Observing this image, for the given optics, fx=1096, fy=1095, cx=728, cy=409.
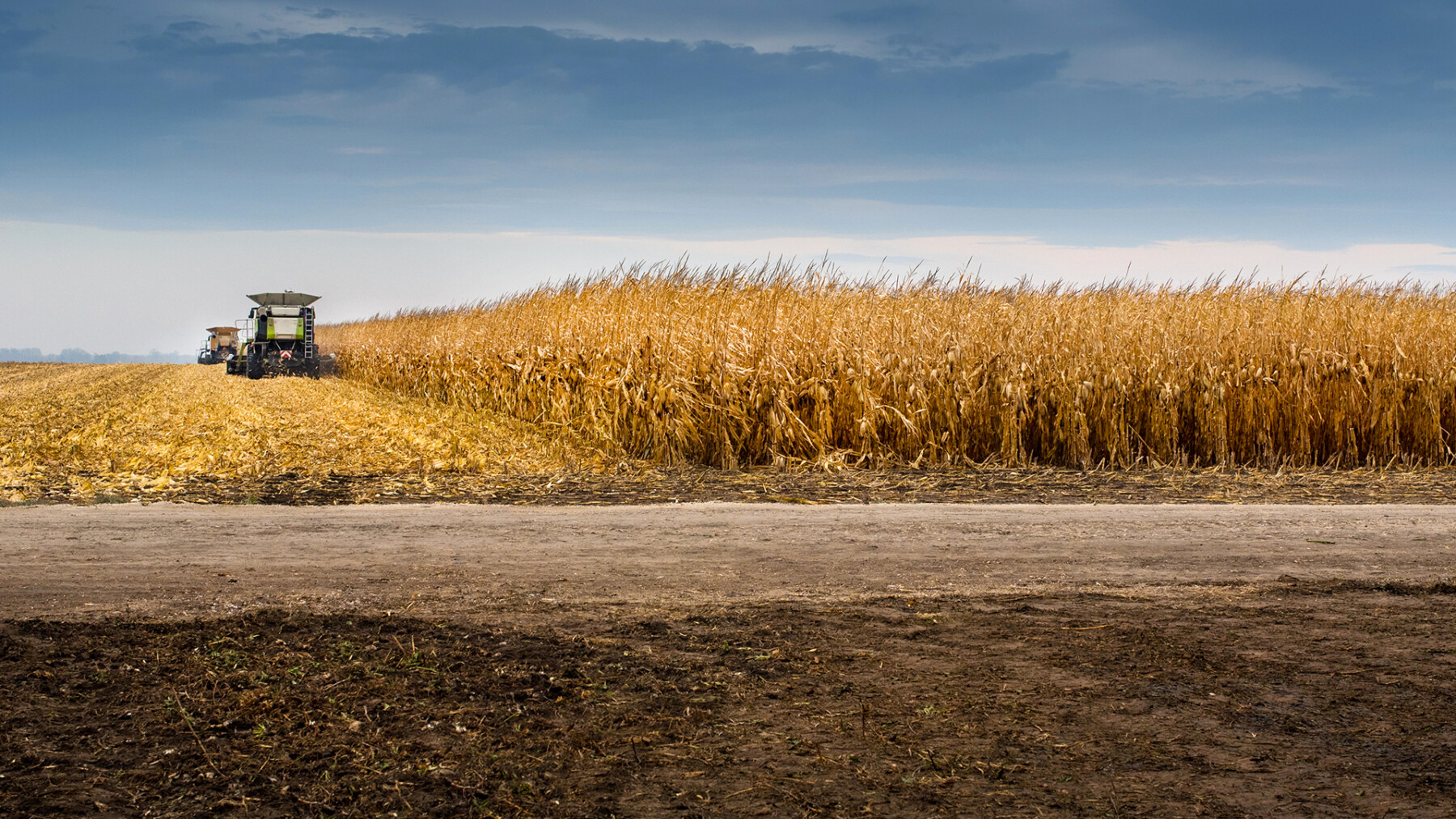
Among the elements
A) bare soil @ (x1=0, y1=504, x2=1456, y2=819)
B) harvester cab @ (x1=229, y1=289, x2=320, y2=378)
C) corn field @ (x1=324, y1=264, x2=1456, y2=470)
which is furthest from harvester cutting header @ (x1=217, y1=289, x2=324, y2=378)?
bare soil @ (x1=0, y1=504, x2=1456, y2=819)

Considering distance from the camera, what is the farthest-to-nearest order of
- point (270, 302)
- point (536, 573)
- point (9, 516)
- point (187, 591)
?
point (270, 302) → point (9, 516) → point (536, 573) → point (187, 591)

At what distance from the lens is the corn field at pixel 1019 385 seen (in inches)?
501

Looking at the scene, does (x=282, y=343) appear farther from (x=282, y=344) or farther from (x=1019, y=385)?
(x=1019, y=385)

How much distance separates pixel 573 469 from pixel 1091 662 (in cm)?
809

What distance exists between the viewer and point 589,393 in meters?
14.3

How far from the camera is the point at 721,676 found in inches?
177

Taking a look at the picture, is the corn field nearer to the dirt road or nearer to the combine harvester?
the dirt road

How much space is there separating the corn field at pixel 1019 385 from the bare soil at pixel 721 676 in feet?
17.3

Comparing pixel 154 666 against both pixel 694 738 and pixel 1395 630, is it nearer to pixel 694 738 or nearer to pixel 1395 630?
pixel 694 738

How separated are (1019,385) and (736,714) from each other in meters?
9.30

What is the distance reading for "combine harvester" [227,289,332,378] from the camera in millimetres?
36094

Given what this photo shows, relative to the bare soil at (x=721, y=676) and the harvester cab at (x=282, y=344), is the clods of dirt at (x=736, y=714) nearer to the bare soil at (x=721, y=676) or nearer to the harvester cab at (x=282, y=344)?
the bare soil at (x=721, y=676)

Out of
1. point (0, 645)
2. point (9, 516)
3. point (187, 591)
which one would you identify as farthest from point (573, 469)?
point (0, 645)

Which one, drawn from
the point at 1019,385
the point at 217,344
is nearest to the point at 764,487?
the point at 1019,385
